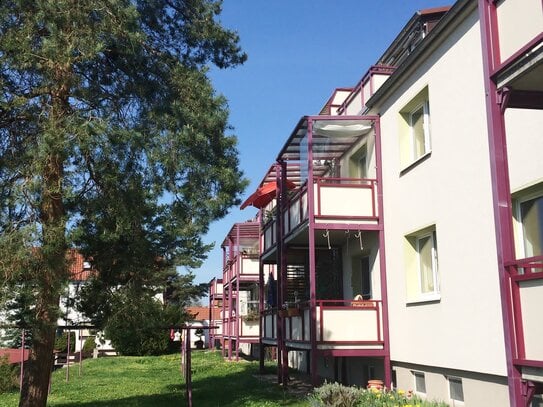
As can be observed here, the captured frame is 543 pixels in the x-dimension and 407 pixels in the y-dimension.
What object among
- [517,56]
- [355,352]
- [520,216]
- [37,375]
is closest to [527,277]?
[517,56]

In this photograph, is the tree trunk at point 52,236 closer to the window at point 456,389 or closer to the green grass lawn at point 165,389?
the green grass lawn at point 165,389

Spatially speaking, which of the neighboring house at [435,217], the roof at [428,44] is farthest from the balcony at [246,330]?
the roof at [428,44]

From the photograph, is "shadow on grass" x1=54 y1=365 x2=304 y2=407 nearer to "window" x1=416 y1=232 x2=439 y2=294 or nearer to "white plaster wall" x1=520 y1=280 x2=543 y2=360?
"window" x1=416 y1=232 x2=439 y2=294

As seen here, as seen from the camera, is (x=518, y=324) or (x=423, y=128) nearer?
(x=518, y=324)

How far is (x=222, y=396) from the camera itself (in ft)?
51.3

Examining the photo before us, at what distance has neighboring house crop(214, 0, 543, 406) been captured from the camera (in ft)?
19.6

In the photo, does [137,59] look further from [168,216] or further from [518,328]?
[518,328]

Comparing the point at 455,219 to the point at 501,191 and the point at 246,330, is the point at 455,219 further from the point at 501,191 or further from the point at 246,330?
the point at 246,330

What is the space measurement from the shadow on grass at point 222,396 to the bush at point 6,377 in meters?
5.75

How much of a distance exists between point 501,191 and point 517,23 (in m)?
1.64

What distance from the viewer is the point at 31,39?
10.4m

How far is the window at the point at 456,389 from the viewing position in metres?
10.4

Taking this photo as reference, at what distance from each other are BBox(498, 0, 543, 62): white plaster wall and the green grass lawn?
880 centimetres

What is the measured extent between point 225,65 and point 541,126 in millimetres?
7455
